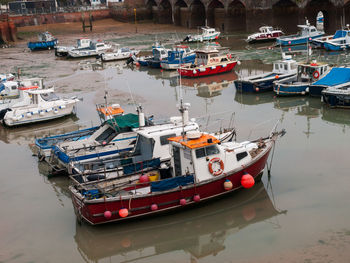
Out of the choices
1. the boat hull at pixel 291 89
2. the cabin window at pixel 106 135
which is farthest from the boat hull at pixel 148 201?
the boat hull at pixel 291 89

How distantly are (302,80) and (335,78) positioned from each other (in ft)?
7.96

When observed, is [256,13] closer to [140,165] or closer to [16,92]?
[16,92]

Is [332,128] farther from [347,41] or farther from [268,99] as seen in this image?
[347,41]

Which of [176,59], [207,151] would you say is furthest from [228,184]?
[176,59]

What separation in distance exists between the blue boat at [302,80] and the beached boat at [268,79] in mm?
626

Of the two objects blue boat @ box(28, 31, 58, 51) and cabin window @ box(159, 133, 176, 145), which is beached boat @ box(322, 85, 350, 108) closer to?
cabin window @ box(159, 133, 176, 145)

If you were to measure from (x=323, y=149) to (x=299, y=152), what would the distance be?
95 centimetres

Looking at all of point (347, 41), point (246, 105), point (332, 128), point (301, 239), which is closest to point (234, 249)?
point (301, 239)

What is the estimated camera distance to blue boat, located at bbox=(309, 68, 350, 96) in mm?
24062

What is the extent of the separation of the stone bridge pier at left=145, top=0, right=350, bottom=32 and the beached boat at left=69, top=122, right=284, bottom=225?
35634 mm

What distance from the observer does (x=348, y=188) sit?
48.3 ft

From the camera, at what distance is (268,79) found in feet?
89.3

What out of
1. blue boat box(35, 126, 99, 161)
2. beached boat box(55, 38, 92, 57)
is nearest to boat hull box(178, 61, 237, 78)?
blue boat box(35, 126, 99, 161)

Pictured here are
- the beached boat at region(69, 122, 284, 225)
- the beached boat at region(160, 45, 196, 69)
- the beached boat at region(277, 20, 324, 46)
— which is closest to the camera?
the beached boat at region(69, 122, 284, 225)
